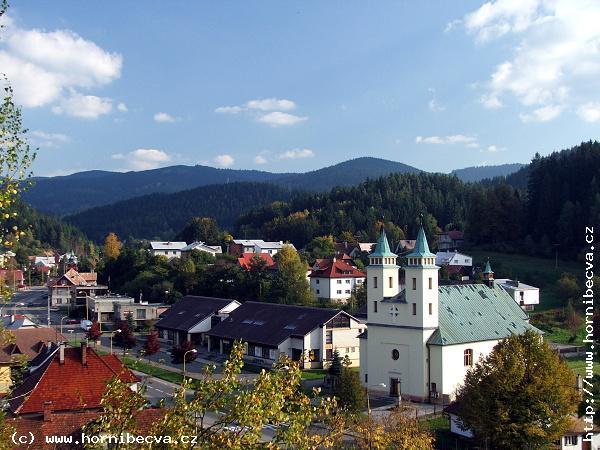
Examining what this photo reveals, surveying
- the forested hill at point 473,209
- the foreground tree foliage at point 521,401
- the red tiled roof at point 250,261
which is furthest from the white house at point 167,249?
the foreground tree foliage at point 521,401

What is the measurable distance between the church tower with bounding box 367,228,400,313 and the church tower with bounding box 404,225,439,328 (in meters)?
2.70

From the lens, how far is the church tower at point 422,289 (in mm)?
39719

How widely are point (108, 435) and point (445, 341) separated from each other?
31.8 meters

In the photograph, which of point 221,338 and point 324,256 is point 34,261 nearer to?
point 324,256

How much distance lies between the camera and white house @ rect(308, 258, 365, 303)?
3130 inches

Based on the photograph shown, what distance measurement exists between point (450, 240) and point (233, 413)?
107452 millimetres

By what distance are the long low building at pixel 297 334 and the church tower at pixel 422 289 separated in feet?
33.7

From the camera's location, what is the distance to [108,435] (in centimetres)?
947

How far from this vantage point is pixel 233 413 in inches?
361

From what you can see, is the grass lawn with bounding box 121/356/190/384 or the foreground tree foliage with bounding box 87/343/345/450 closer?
the foreground tree foliage with bounding box 87/343/345/450

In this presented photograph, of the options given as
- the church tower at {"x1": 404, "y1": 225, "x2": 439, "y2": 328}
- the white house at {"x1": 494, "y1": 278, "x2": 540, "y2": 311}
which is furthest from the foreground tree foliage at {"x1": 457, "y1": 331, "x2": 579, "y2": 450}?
the white house at {"x1": 494, "y1": 278, "x2": 540, "y2": 311}

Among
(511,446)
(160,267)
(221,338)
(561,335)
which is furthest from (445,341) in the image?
(160,267)

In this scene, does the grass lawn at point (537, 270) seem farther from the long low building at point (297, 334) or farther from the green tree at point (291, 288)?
the long low building at point (297, 334)

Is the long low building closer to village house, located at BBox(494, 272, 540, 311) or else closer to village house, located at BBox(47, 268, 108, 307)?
village house, located at BBox(494, 272, 540, 311)
